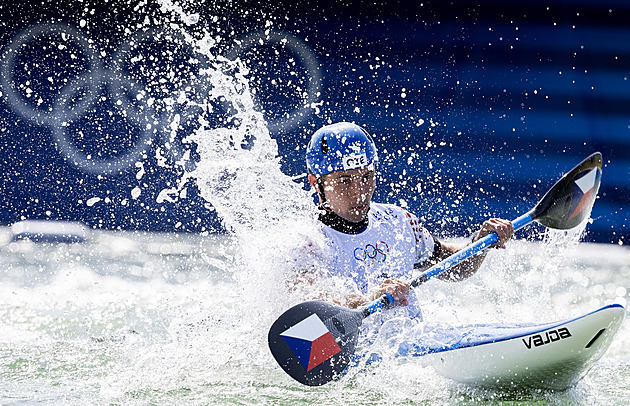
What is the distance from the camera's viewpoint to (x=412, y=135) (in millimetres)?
10312

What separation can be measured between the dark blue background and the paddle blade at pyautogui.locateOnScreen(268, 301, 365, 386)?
21.5ft

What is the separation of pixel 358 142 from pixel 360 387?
119cm

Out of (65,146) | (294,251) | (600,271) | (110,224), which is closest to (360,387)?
(294,251)

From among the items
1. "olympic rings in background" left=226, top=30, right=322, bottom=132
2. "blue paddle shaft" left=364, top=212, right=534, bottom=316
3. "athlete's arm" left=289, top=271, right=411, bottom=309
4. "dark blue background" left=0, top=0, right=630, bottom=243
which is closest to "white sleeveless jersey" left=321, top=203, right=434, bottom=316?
"athlete's arm" left=289, top=271, right=411, bottom=309

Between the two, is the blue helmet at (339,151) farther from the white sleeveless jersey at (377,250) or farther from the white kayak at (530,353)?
the white kayak at (530,353)

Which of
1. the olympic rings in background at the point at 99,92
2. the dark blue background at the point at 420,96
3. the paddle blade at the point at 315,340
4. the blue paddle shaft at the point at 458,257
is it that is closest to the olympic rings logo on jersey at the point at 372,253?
the blue paddle shaft at the point at 458,257

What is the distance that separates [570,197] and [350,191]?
1.22 metres

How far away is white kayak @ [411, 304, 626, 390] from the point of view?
3324 millimetres

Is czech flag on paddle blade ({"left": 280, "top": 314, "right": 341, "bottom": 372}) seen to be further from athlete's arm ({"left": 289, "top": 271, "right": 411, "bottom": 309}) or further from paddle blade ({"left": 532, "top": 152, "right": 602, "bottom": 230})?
paddle blade ({"left": 532, "top": 152, "right": 602, "bottom": 230})

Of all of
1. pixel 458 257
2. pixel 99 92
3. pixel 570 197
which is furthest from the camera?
pixel 99 92

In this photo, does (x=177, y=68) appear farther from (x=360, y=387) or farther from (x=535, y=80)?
(x=360, y=387)

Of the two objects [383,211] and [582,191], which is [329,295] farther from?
[582,191]

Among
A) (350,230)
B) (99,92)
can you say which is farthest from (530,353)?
(99,92)

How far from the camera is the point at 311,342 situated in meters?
3.52
